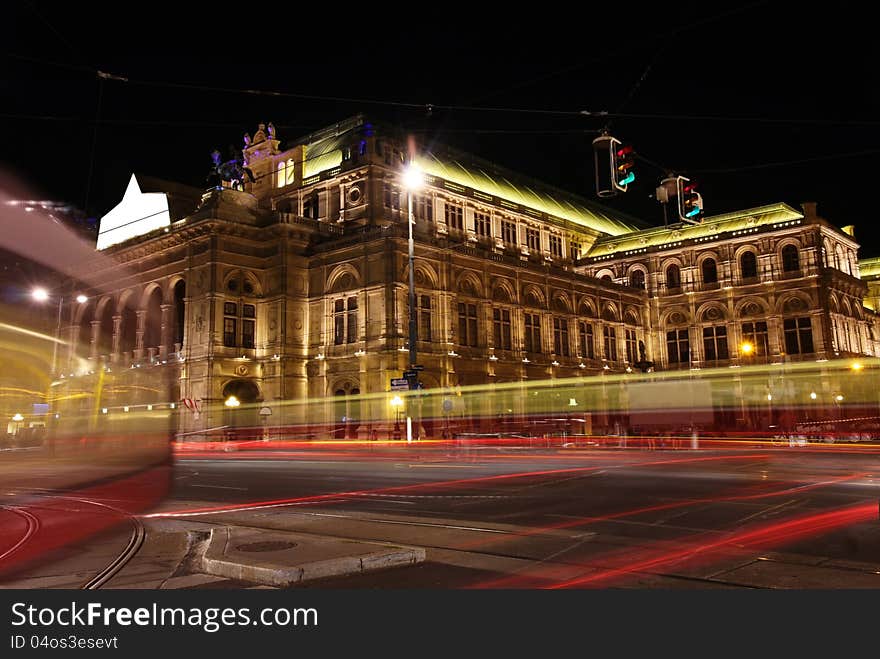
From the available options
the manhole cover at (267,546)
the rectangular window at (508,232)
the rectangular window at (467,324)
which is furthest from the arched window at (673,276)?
the manhole cover at (267,546)

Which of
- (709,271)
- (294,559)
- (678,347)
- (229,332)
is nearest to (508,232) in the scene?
(678,347)

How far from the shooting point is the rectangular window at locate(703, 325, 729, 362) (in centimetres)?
6988

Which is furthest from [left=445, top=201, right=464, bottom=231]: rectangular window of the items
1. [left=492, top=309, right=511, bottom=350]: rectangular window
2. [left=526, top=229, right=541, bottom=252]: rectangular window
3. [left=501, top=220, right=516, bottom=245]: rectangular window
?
[left=492, top=309, right=511, bottom=350]: rectangular window

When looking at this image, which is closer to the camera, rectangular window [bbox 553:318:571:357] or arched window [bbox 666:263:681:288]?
rectangular window [bbox 553:318:571:357]

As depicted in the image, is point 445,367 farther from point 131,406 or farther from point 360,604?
point 360,604

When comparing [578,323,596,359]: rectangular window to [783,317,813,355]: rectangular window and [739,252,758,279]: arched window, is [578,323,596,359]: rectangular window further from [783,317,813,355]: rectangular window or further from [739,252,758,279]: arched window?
[783,317,813,355]: rectangular window

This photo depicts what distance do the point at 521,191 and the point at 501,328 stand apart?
2300 cm

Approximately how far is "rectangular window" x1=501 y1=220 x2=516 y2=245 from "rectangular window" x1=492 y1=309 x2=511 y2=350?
→ 499 inches

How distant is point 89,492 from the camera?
16.4m

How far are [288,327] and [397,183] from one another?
49.1ft

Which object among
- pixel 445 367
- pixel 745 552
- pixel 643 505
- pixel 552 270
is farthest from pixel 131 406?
Answer: pixel 745 552

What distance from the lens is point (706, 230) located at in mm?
73438

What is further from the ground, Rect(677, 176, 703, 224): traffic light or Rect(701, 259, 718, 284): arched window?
Rect(701, 259, 718, 284): arched window

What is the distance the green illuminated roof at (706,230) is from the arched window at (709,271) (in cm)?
256
